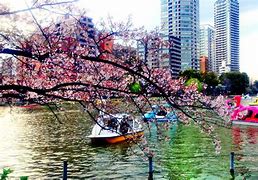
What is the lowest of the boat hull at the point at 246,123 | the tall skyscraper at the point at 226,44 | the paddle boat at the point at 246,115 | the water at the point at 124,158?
the water at the point at 124,158

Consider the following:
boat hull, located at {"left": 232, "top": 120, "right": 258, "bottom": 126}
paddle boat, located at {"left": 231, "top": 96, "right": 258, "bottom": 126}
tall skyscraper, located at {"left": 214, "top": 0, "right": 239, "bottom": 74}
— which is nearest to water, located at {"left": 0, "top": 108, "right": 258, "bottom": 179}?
boat hull, located at {"left": 232, "top": 120, "right": 258, "bottom": 126}

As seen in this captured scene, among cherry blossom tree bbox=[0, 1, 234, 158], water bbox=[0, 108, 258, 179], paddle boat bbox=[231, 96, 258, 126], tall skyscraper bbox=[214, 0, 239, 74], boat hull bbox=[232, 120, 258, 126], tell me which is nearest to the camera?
cherry blossom tree bbox=[0, 1, 234, 158]

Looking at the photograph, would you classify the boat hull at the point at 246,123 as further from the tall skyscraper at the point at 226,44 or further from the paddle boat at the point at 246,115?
the tall skyscraper at the point at 226,44

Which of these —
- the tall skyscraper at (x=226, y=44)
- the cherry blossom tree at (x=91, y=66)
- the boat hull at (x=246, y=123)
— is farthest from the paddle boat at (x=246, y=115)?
the tall skyscraper at (x=226, y=44)

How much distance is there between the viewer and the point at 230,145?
1123 inches

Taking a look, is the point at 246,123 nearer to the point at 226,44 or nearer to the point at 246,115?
the point at 246,115

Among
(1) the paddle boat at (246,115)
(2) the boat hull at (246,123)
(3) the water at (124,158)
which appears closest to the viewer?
A: (3) the water at (124,158)

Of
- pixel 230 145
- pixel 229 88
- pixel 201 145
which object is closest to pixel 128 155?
pixel 201 145

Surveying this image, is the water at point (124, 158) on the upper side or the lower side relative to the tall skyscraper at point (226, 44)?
lower

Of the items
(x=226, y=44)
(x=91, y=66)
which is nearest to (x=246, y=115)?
(x=91, y=66)

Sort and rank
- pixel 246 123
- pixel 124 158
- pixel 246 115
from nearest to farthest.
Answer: pixel 124 158
pixel 246 123
pixel 246 115

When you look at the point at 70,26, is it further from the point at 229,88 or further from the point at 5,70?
the point at 229,88

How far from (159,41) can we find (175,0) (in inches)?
400

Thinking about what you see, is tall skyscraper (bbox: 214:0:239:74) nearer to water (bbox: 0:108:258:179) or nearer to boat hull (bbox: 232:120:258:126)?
boat hull (bbox: 232:120:258:126)
